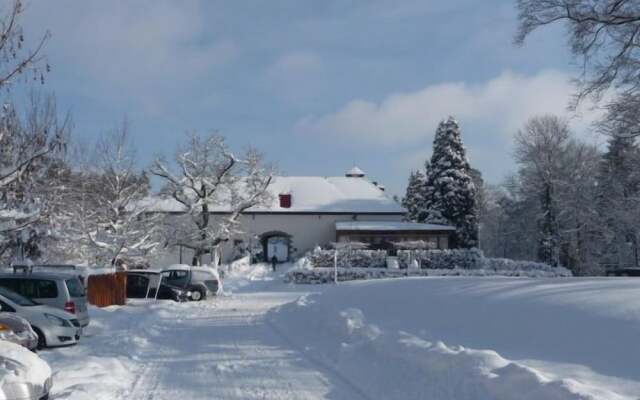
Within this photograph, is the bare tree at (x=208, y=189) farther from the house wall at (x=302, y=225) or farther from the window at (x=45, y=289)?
the window at (x=45, y=289)

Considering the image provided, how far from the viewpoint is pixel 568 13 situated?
1806 centimetres

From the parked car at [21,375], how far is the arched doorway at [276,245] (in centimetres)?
4849

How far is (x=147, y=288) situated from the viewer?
29.7 m

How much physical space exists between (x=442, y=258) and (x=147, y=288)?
22696mm

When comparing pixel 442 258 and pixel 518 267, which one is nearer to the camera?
pixel 518 267

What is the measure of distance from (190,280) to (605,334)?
81.4 ft

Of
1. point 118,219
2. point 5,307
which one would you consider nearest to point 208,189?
point 118,219

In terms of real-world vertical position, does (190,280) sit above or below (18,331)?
above

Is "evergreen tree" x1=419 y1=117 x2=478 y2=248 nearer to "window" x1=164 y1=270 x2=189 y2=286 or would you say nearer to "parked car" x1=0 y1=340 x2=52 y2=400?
"window" x1=164 y1=270 x2=189 y2=286

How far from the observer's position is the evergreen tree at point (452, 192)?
57719mm

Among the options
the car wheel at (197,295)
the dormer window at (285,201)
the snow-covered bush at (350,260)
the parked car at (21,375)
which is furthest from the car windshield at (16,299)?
the dormer window at (285,201)

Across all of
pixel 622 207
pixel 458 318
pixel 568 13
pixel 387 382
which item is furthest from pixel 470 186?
pixel 387 382

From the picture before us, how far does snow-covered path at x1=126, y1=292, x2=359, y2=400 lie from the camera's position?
9133mm

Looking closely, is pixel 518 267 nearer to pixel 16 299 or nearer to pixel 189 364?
pixel 16 299
